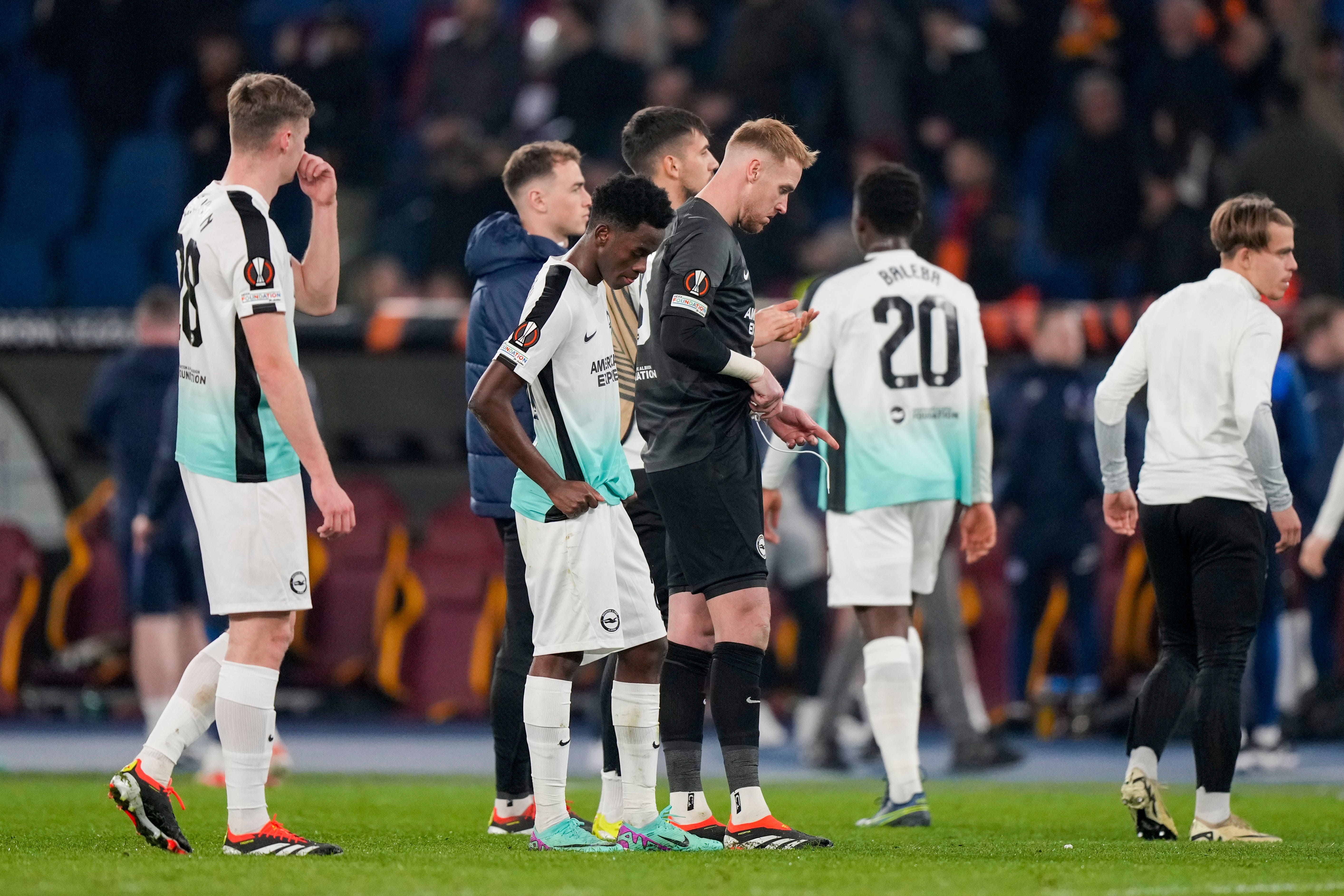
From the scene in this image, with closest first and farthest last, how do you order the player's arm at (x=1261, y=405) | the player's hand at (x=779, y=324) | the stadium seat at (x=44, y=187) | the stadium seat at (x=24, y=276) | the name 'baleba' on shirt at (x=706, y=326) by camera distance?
the name 'baleba' on shirt at (x=706, y=326) → the player's hand at (x=779, y=324) → the player's arm at (x=1261, y=405) → the stadium seat at (x=24, y=276) → the stadium seat at (x=44, y=187)

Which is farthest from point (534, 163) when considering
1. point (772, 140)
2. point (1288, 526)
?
point (1288, 526)

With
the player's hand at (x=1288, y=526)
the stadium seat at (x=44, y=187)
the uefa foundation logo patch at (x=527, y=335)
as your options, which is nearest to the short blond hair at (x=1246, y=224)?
the player's hand at (x=1288, y=526)

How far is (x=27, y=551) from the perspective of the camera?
39.0 ft

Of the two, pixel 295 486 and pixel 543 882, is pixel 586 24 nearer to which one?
pixel 295 486

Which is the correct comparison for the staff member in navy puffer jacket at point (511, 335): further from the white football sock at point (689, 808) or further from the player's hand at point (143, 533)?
the player's hand at point (143, 533)

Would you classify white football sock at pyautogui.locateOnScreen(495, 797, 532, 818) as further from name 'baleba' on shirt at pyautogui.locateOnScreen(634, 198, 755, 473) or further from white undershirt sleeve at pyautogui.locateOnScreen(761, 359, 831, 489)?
white undershirt sleeve at pyautogui.locateOnScreen(761, 359, 831, 489)

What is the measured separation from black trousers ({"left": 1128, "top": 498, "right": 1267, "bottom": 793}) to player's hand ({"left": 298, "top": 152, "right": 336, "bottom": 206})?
3074 millimetres

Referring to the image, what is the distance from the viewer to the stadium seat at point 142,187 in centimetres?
1540

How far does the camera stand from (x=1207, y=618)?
21.2ft

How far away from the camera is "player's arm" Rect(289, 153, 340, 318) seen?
6.09 metres

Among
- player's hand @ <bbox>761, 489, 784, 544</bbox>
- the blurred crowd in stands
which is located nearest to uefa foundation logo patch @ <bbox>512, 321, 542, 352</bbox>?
player's hand @ <bbox>761, 489, 784, 544</bbox>

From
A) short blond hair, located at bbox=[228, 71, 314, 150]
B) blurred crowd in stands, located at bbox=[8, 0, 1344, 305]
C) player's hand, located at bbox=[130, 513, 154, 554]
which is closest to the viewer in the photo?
short blond hair, located at bbox=[228, 71, 314, 150]

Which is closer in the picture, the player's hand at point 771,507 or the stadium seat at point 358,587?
the player's hand at point 771,507

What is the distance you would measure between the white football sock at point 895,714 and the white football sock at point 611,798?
121cm
